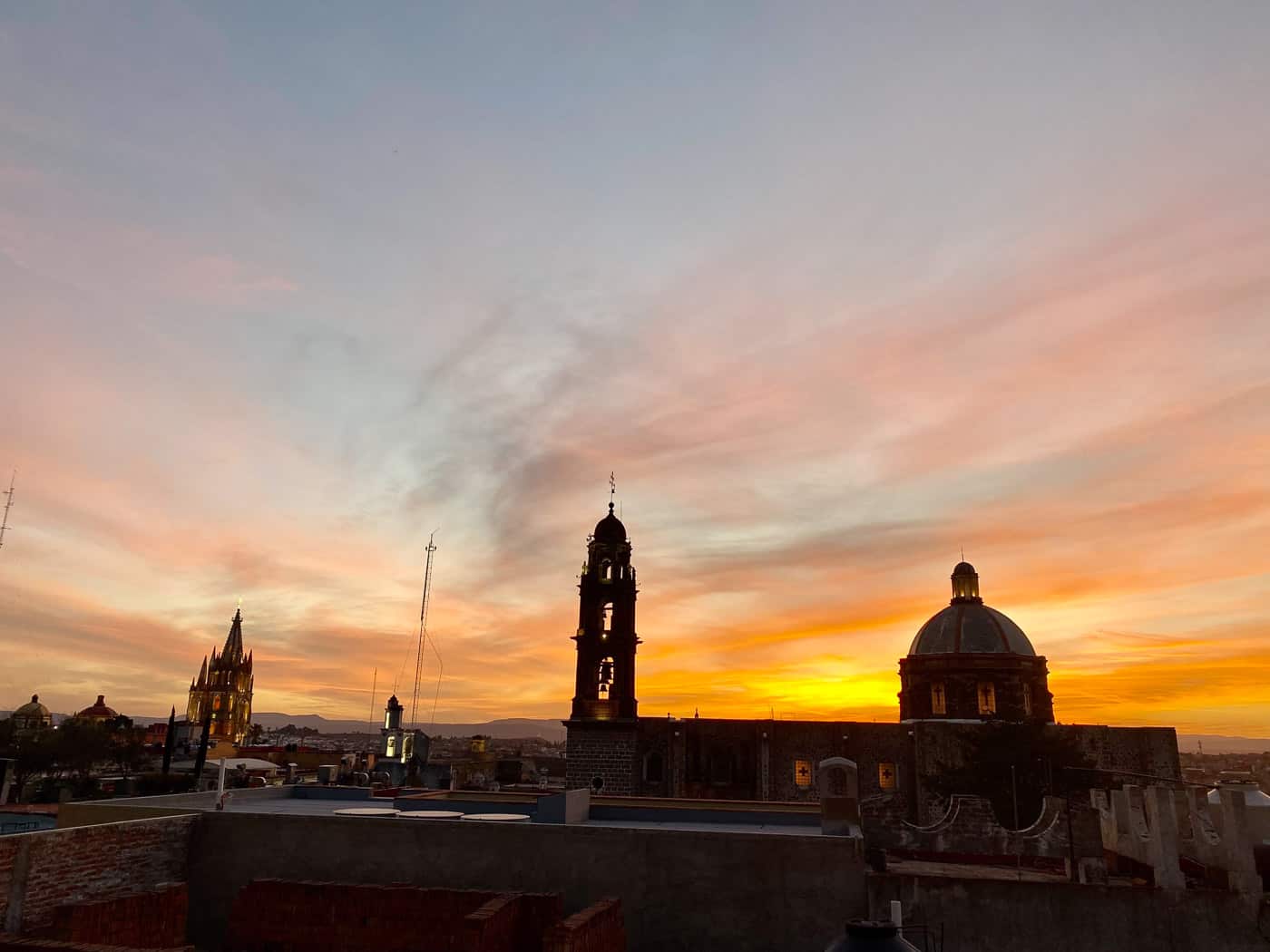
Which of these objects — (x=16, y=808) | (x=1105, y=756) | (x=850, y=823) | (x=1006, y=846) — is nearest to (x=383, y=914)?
(x=850, y=823)

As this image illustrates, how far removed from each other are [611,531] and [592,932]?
38398 mm

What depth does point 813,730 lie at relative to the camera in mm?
55281

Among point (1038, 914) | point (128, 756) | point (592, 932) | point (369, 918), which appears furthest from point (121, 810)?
point (128, 756)

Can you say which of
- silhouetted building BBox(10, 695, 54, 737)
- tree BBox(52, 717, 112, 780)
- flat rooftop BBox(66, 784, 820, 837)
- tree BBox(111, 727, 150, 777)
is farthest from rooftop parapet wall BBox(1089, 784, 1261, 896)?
silhouetted building BBox(10, 695, 54, 737)

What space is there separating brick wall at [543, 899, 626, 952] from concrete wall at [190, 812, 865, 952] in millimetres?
1184

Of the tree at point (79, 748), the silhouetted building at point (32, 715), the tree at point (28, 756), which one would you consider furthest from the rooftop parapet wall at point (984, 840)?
the silhouetted building at point (32, 715)

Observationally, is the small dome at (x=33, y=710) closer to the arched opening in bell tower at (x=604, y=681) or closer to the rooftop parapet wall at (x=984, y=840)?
the arched opening in bell tower at (x=604, y=681)

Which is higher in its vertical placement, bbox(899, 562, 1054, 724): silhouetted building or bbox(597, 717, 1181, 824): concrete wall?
bbox(899, 562, 1054, 724): silhouetted building

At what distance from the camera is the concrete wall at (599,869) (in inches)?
615

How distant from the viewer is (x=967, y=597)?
6694cm

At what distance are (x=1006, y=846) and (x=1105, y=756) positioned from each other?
3183cm

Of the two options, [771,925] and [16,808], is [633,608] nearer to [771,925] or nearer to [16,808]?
[16,808]

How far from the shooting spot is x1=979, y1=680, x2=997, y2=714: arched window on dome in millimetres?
60219

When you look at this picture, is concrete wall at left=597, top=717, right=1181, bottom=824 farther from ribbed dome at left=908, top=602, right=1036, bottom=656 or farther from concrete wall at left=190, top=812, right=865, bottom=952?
concrete wall at left=190, top=812, right=865, bottom=952
